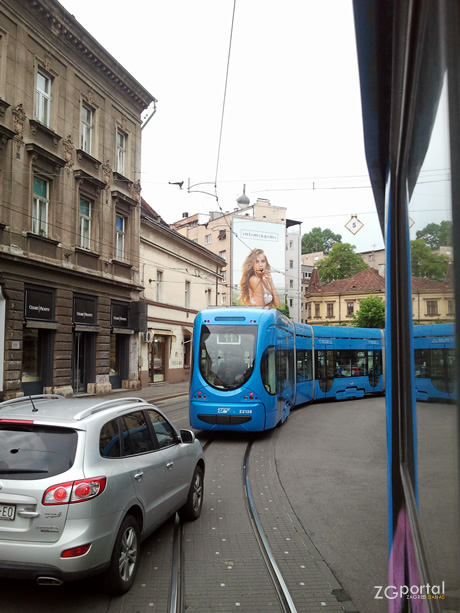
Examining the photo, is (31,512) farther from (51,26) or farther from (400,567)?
(51,26)

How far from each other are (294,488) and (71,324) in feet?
48.6

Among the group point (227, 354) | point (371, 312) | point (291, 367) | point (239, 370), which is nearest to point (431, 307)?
point (239, 370)

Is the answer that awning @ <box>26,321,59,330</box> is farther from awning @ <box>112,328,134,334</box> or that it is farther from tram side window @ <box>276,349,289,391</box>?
tram side window @ <box>276,349,289,391</box>

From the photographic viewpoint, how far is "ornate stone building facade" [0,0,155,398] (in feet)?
57.3

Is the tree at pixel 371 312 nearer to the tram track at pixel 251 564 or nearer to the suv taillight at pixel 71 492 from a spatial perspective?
the tram track at pixel 251 564

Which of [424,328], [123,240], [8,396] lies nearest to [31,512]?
[424,328]

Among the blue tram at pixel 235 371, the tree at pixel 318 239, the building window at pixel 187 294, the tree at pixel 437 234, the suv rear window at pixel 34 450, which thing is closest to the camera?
the tree at pixel 437 234

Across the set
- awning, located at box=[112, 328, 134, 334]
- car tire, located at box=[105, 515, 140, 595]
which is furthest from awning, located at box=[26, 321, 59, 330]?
car tire, located at box=[105, 515, 140, 595]

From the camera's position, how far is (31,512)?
3.76 m

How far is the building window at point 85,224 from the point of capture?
21.8 meters

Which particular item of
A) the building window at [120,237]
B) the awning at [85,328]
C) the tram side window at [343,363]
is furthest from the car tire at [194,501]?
the building window at [120,237]

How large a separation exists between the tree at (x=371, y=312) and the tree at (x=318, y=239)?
33.5 meters

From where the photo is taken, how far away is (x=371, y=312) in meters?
46.1

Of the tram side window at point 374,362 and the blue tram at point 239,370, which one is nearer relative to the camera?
the blue tram at point 239,370
